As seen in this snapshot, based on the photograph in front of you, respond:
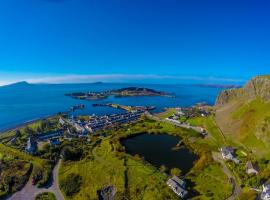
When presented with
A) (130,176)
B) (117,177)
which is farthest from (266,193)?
(117,177)

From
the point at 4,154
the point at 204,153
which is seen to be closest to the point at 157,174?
the point at 204,153

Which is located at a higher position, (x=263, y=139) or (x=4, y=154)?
(x=263, y=139)

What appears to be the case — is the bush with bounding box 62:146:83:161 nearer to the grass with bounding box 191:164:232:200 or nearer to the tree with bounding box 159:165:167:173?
the tree with bounding box 159:165:167:173

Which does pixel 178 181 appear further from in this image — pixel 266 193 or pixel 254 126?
→ pixel 254 126

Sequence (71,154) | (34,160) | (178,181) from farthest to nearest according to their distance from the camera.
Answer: (71,154), (34,160), (178,181)

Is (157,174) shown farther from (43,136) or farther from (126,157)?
(43,136)
